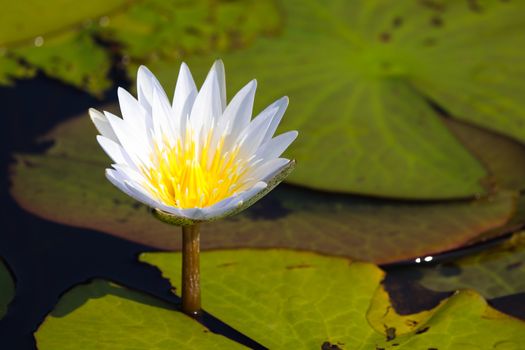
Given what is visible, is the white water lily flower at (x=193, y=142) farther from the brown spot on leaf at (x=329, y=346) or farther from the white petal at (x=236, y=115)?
the brown spot on leaf at (x=329, y=346)

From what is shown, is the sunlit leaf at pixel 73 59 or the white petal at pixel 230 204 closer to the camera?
the white petal at pixel 230 204

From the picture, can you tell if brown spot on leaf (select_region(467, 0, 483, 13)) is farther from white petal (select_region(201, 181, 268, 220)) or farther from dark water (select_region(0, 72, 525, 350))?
white petal (select_region(201, 181, 268, 220))

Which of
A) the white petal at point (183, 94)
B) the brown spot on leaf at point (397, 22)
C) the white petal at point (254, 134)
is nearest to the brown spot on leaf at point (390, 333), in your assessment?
the white petal at point (254, 134)

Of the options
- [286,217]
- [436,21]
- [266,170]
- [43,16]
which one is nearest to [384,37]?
[436,21]

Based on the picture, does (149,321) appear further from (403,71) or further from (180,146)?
(403,71)

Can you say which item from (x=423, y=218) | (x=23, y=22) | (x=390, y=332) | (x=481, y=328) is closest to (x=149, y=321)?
(x=390, y=332)

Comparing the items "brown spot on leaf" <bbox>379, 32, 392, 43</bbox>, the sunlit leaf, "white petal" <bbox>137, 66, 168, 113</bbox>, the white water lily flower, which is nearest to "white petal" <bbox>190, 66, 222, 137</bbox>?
the white water lily flower
